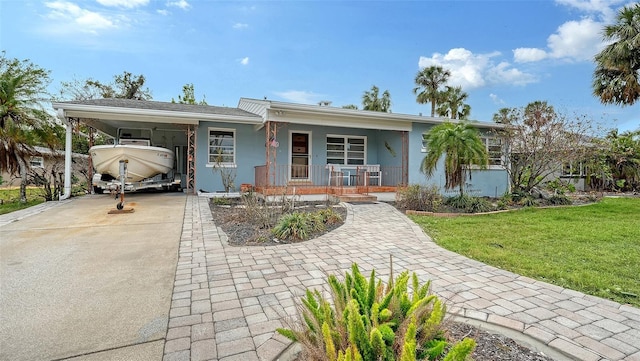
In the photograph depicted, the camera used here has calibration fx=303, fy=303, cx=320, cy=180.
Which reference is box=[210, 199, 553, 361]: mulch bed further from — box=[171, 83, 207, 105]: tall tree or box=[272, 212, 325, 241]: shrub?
box=[171, 83, 207, 105]: tall tree

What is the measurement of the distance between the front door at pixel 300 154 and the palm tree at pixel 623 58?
12.4 meters

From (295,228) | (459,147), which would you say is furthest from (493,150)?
(295,228)

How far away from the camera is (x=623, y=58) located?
1160 cm

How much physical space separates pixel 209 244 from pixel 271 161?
7.28 m

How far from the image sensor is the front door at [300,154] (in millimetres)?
12938

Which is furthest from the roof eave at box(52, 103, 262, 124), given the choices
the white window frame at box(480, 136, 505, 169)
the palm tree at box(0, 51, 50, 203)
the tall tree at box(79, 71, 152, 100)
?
the tall tree at box(79, 71, 152, 100)

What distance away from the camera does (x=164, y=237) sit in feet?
17.9

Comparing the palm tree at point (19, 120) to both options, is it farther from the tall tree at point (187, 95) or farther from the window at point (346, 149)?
the tall tree at point (187, 95)

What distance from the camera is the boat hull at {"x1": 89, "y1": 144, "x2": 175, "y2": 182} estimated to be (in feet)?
31.6

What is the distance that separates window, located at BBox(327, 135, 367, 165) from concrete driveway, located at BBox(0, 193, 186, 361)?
825cm

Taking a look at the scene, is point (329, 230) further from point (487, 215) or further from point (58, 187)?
point (58, 187)

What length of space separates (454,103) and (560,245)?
2407 cm

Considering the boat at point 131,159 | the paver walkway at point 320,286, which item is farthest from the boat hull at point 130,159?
the paver walkway at point 320,286

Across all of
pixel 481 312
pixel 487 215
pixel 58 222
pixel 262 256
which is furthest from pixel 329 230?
pixel 58 222
